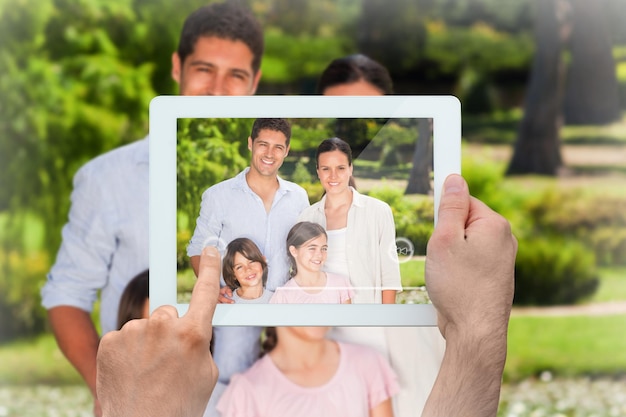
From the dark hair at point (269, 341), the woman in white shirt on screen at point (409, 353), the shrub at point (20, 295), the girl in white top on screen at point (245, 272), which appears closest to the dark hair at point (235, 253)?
the girl in white top on screen at point (245, 272)

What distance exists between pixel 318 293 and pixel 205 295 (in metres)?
0.25

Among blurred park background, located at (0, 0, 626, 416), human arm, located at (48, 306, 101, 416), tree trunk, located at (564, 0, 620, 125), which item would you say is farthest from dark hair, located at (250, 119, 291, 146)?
tree trunk, located at (564, 0, 620, 125)

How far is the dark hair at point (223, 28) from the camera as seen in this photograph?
6.97 ft

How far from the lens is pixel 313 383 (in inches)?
69.6

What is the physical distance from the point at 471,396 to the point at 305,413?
0.94m

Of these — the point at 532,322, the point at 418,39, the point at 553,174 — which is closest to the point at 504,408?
the point at 532,322

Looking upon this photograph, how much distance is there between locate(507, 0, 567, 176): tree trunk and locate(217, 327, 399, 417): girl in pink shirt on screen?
115 inches

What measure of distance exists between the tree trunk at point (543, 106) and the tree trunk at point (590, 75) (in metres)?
0.09

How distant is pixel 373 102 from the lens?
1072 millimetres

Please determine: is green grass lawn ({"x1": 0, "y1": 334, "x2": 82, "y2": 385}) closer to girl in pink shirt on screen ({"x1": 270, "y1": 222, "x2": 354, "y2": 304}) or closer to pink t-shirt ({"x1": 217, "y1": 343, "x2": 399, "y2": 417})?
pink t-shirt ({"x1": 217, "y1": 343, "x2": 399, "y2": 417})

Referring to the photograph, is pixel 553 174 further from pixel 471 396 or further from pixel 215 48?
pixel 471 396

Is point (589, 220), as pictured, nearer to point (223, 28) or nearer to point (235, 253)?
point (223, 28)

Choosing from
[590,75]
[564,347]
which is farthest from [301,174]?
[590,75]

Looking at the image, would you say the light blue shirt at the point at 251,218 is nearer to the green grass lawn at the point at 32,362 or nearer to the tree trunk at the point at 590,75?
the green grass lawn at the point at 32,362
